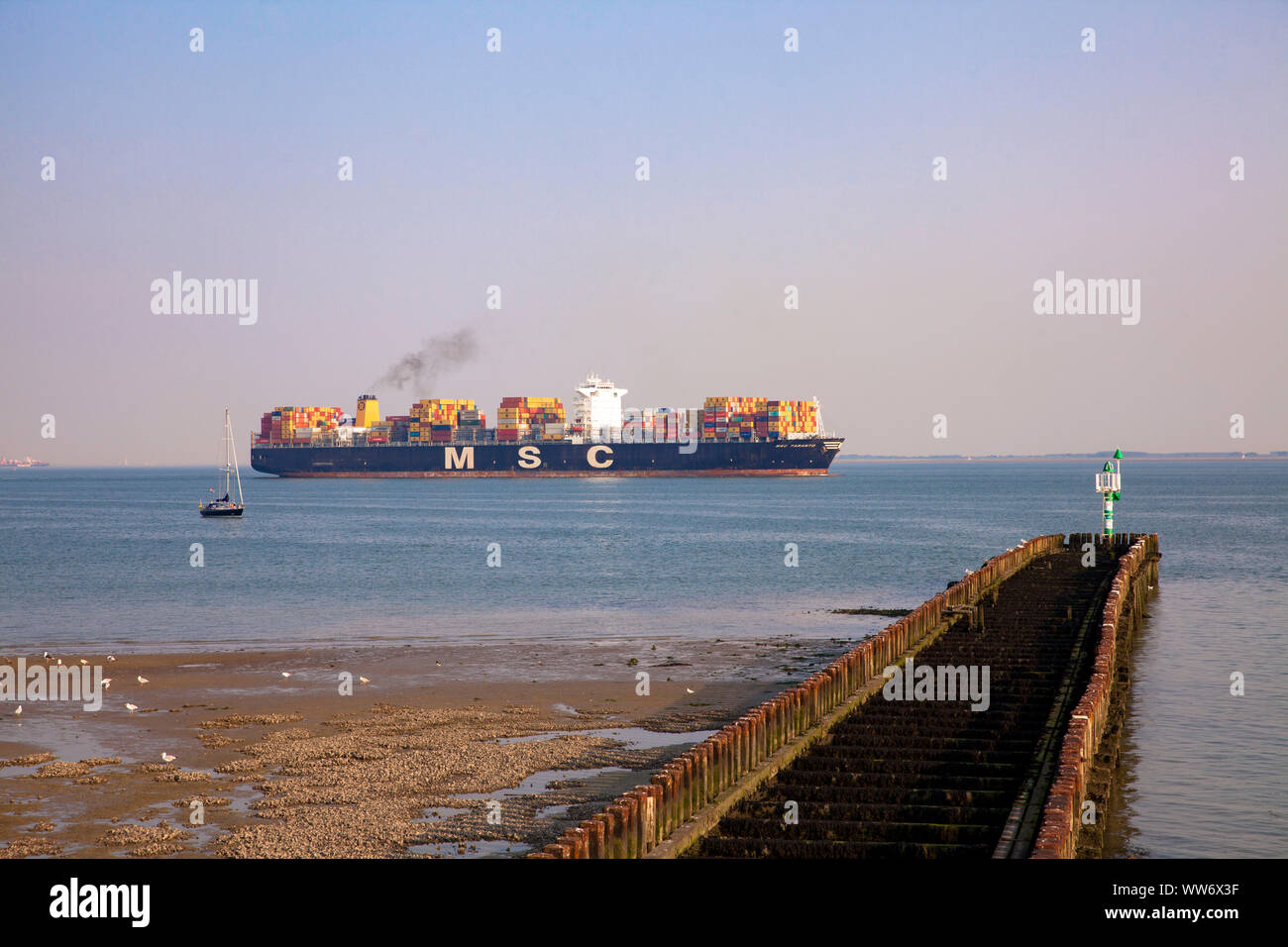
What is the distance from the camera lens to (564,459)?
155 m

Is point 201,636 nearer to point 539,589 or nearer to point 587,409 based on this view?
point 539,589

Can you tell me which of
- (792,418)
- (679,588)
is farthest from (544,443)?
(679,588)

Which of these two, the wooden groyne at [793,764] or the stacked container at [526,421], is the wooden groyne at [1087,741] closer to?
the wooden groyne at [793,764]

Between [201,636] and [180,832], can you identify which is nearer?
[180,832]

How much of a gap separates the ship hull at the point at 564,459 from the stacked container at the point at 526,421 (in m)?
1.72

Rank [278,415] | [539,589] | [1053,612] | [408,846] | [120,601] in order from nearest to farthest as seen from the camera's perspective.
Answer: [408,846] → [1053,612] → [120,601] → [539,589] → [278,415]

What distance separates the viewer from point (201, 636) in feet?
93.6

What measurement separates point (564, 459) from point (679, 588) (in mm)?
117024

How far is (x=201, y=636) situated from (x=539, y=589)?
13.0m

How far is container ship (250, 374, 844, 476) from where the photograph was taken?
6029 inches

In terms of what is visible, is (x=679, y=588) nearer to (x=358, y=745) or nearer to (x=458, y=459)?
(x=358, y=745)

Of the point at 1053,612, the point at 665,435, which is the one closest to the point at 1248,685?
the point at 1053,612

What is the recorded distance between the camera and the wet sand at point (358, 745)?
39.5ft
